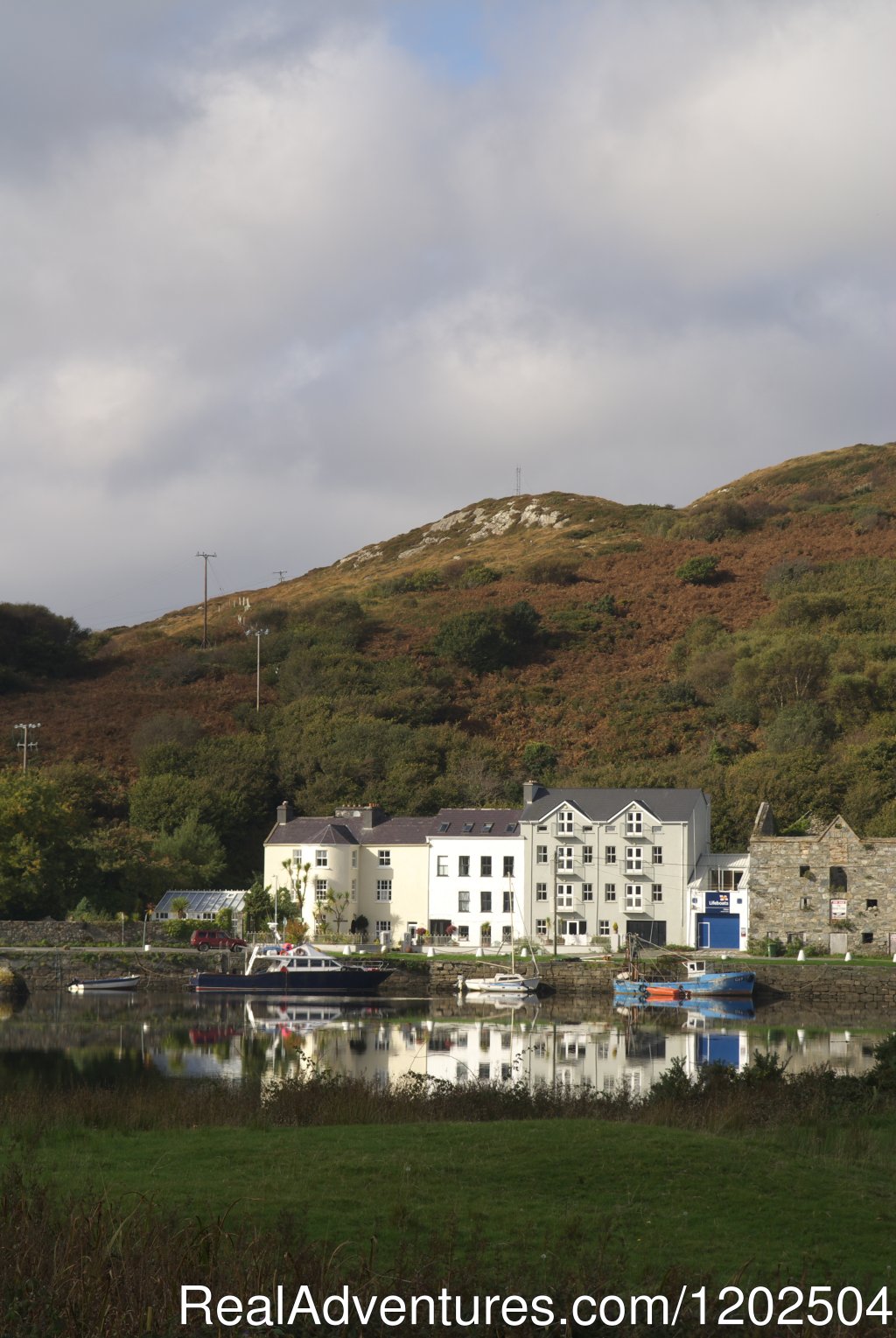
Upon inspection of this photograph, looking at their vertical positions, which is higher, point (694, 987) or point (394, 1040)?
point (394, 1040)

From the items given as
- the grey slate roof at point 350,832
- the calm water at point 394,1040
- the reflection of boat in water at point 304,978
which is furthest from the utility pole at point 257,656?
the calm water at point 394,1040

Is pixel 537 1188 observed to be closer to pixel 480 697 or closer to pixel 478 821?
pixel 478 821

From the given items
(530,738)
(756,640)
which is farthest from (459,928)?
(756,640)

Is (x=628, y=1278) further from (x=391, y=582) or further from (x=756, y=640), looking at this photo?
(x=391, y=582)

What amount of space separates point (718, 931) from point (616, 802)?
853cm

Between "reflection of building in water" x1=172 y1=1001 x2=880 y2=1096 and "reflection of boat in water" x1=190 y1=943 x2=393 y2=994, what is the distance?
7825 millimetres

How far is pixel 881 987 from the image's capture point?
56.6m

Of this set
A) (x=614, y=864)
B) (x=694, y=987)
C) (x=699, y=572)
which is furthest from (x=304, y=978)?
(x=699, y=572)

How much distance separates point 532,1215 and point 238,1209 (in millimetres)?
2745

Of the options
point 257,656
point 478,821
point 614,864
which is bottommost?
point 614,864

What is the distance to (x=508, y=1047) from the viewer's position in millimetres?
40094

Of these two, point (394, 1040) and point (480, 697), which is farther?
point (480, 697)

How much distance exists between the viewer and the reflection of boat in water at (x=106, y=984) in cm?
6125

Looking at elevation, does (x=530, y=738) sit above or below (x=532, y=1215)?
above
